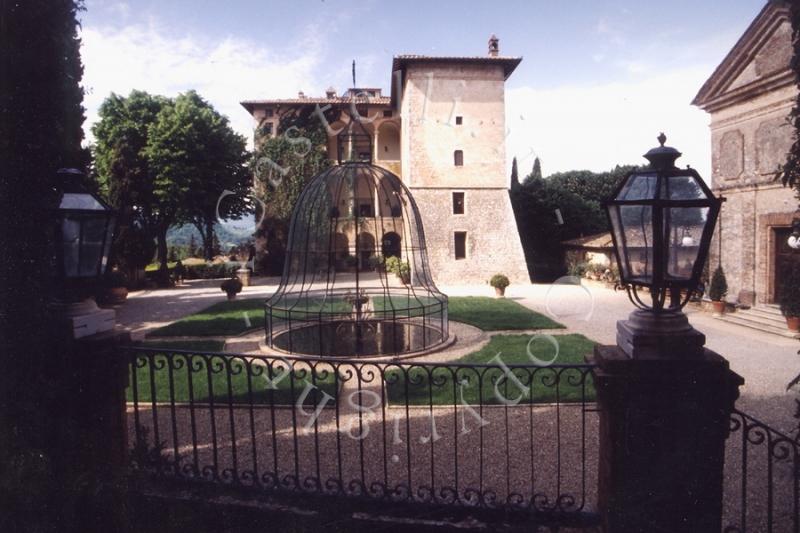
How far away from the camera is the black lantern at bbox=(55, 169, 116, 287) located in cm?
337

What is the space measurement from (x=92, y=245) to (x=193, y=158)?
28.8 m

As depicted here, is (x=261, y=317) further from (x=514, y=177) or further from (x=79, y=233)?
(x=514, y=177)

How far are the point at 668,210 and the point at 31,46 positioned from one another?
4.48 m

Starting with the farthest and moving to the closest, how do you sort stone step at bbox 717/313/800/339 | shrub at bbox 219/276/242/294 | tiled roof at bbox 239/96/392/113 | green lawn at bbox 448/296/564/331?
tiled roof at bbox 239/96/392/113 < shrub at bbox 219/276/242/294 < green lawn at bbox 448/296/564/331 < stone step at bbox 717/313/800/339

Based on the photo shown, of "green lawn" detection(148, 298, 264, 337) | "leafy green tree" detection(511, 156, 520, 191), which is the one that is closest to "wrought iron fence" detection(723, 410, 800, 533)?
"green lawn" detection(148, 298, 264, 337)

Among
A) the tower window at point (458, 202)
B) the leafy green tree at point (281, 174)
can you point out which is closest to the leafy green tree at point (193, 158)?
the leafy green tree at point (281, 174)

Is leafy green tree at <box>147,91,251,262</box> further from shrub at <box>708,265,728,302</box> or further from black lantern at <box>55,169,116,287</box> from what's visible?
shrub at <box>708,265,728,302</box>

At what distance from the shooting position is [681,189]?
2922mm

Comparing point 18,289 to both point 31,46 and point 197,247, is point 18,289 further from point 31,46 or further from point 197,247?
point 197,247

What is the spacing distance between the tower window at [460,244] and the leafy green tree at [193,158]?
1447 centimetres

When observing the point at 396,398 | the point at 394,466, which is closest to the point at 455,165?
the point at 396,398

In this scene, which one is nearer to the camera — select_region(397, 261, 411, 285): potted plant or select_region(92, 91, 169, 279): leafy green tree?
select_region(92, 91, 169, 279): leafy green tree

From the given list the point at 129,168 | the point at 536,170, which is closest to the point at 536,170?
the point at 536,170

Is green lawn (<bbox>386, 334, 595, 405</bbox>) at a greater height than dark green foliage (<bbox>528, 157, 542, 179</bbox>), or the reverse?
dark green foliage (<bbox>528, 157, 542, 179</bbox>)
